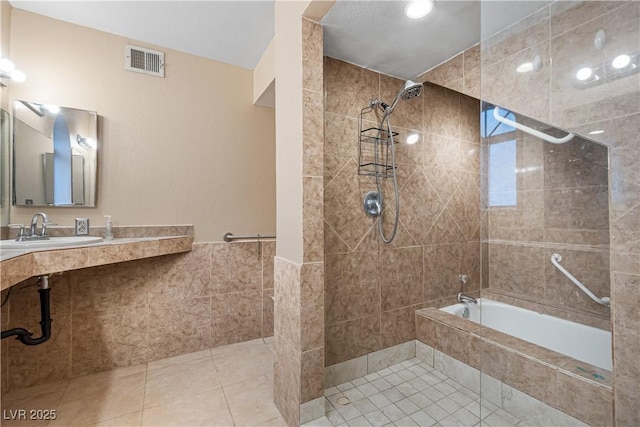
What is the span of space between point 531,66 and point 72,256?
2806 millimetres

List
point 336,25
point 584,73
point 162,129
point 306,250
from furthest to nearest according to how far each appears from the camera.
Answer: point 162,129 → point 336,25 → point 306,250 → point 584,73

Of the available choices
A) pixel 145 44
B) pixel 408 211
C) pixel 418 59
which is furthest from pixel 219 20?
pixel 408 211

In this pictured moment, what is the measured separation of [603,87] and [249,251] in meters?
2.51

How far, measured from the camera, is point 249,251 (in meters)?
2.52

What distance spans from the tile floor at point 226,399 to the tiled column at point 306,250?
234 millimetres

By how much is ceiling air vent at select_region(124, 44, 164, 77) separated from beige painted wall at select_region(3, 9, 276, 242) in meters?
0.04

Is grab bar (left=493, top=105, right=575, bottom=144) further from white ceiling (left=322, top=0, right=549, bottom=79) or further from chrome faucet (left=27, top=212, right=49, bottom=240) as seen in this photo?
chrome faucet (left=27, top=212, right=49, bottom=240)

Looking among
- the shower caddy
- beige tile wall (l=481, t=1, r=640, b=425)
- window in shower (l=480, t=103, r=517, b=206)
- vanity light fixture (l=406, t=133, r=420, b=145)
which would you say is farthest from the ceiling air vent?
beige tile wall (l=481, t=1, r=640, b=425)

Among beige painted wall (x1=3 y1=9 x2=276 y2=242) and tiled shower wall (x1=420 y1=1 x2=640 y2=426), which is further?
beige painted wall (x1=3 y1=9 x2=276 y2=242)

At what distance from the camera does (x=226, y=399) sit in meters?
1.73

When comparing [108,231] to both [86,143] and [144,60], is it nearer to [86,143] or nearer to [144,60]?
[86,143]

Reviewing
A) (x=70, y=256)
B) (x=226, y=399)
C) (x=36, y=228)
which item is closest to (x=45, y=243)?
(x=70, y=256)

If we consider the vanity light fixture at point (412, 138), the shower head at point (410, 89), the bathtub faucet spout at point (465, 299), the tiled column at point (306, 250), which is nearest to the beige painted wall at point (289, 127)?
the tiled column at point (306, 250)

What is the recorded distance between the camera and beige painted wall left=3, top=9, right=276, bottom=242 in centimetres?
190
